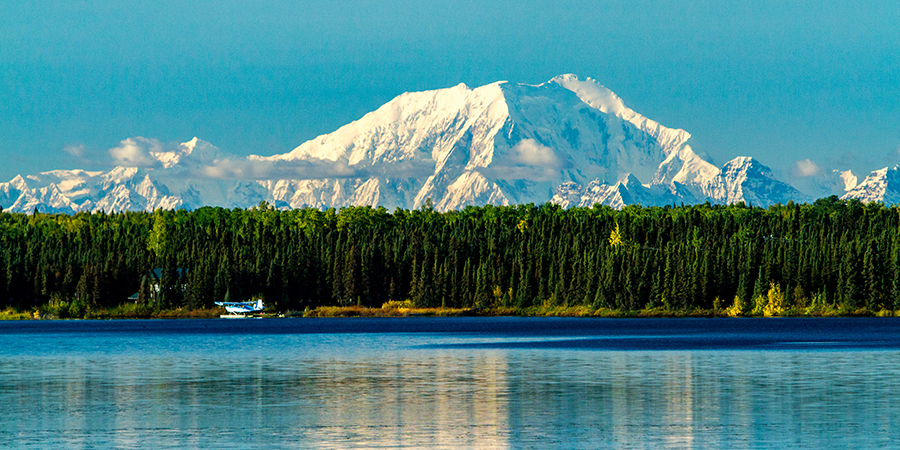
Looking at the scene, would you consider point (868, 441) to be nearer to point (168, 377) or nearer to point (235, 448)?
point (235, 448)

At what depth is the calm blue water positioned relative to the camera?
43312 mm

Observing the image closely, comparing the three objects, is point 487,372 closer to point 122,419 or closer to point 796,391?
point 796,391

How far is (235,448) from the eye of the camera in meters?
40.5

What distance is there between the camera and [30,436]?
4441cm

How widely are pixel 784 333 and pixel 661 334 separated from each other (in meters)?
15.0

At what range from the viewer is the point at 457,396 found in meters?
58.6

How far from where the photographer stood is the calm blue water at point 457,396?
43.3 m

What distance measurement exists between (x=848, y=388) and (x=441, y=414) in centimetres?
2461

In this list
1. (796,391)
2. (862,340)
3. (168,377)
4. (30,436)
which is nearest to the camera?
(30,436)

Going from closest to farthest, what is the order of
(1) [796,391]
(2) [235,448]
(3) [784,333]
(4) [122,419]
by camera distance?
(2) [235,448], (4) [122,419], (1) [796,391], (3) [784,333]

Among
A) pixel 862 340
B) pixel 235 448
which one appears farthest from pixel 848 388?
pixel 862 340

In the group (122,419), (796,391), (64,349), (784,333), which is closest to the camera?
(122,419)

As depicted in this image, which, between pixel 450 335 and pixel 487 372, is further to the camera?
pixel 450 335

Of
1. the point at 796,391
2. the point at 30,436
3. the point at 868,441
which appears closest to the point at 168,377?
the point at 30,436
